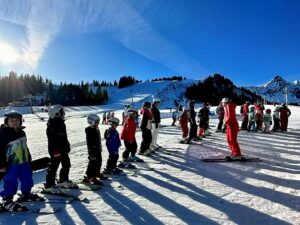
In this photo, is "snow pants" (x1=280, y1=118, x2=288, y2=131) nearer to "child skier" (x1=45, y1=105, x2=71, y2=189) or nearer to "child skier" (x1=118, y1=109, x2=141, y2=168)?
"child skier" (x1=118, y1=109, x2=141, y2=168)

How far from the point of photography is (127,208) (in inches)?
225

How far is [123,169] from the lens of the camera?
908 cm

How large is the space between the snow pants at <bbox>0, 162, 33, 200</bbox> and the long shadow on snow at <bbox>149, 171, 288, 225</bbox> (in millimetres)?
2636

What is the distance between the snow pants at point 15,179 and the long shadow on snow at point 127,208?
52.4 inches

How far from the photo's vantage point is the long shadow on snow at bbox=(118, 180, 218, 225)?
200 inches

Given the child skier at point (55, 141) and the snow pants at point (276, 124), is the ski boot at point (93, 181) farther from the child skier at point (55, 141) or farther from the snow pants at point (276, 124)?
the snow pants at point (276, 124)

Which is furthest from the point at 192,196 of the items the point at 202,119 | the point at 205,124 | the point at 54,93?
the point at 54,93

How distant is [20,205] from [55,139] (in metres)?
1.47

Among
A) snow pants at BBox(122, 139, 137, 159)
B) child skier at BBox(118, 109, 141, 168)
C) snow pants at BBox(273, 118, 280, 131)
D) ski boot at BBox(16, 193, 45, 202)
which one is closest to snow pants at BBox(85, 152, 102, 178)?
ski boot at BBox(16, 193, 45, 202)

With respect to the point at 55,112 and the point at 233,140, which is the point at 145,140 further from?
the point at 55,112

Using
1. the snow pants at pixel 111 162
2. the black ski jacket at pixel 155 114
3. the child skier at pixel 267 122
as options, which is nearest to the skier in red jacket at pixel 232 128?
the black ski jacket at pixel 155 114

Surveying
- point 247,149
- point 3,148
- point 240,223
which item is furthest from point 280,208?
point 247,149

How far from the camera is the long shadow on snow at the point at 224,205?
5.04 metres

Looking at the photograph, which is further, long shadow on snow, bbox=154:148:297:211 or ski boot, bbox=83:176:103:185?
ski boot, bbox=83:176:103:185
